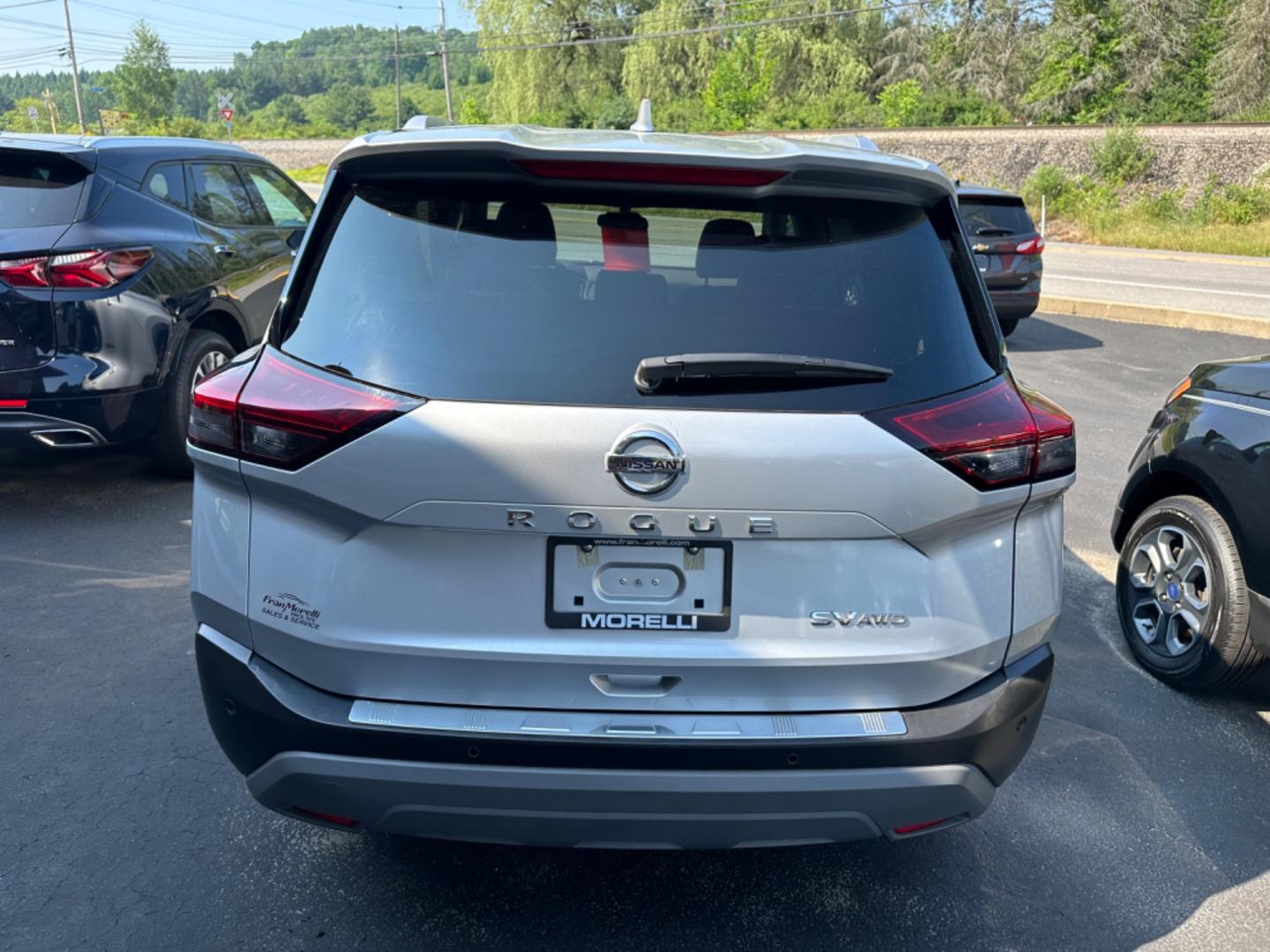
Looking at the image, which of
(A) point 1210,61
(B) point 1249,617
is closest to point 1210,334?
(B) point 1249,617

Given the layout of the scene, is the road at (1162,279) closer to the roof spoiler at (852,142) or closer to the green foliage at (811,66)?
the roof spoiler at (852,142)

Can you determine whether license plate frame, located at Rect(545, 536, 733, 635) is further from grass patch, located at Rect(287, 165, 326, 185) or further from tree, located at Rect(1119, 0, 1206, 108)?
tree, located at Rect(1119, 0, 1206, 108)

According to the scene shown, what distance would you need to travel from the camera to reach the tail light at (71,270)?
5.39 meters

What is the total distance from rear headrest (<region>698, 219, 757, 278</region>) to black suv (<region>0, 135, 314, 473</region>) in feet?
14.0

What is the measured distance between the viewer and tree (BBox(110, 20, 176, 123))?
334ft

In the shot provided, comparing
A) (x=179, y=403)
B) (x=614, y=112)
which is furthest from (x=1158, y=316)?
(x=614, y=112)

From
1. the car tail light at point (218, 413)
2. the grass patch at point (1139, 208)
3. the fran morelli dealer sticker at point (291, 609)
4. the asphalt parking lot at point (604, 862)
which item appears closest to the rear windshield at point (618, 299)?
the car tail light at point (218, 413)

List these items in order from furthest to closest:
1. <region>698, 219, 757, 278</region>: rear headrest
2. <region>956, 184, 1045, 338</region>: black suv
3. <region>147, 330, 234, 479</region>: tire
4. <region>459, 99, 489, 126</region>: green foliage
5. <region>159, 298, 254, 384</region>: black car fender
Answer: <region>459, 99, 489, 126</region>: green foliage < <region>956, 184, 1045, 338</region>: black suv < <region>147, 330, 234, 479</region>: tire < <region>159, 298, 254, 384</region>: black car fender < <region>698, 219, 757, 278</region>: rear headrest

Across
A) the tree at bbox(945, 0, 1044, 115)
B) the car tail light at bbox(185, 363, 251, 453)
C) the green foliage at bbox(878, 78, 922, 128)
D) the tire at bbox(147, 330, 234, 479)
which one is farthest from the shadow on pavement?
the tree at bbox(945, 0, 1044, 115)

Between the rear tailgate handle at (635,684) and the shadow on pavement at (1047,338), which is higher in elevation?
the rear tailgate handle at (635,684)

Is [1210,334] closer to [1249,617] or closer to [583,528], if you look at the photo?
[1249,617]

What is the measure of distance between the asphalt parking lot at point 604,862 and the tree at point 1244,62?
178 feet

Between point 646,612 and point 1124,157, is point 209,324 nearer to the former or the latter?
point 646,612

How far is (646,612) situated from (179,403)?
4.74 m
